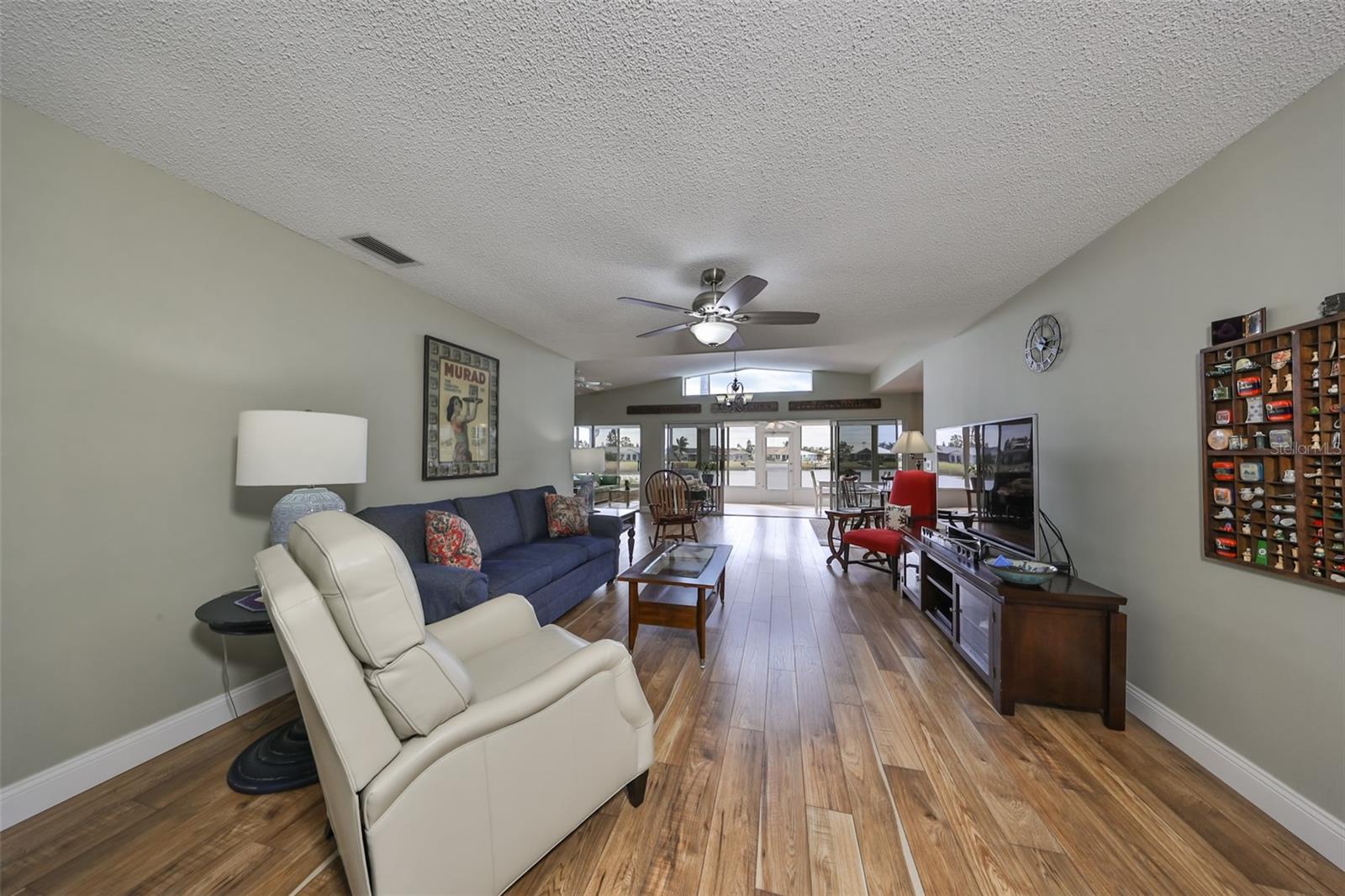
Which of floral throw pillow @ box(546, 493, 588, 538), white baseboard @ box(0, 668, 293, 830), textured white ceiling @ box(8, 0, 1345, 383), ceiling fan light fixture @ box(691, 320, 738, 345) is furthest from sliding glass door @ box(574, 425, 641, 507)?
white baseboard @ box(0, 668, 293, 830)

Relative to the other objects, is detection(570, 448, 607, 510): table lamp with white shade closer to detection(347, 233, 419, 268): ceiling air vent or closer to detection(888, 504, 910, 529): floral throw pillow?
detection(347, 233, 419, 268): ceiling air vent

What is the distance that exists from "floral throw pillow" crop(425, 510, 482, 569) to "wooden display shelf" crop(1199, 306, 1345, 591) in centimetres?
Answer: 338

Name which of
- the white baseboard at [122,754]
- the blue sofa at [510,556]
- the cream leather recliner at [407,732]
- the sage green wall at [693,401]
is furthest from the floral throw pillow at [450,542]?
the sage green wall at [693,401]

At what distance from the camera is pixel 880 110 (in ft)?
4.98

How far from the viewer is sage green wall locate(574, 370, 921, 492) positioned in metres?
8.91

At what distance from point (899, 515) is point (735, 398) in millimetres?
4290

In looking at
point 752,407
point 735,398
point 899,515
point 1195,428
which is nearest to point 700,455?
point 752,407

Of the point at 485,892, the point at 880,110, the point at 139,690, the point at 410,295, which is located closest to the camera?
the point at 485,892

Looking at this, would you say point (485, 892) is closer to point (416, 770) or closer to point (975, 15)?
point (416, 770)

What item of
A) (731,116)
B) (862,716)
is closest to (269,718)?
(862,716)

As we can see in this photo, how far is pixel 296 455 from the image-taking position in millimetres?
1843

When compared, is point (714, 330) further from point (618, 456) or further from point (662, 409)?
point (618, 456)

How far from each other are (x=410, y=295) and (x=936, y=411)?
5173 mm

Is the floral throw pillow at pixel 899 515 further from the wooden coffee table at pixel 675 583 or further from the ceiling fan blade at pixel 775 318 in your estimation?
the ceiling fan blade at pixel 775 318
